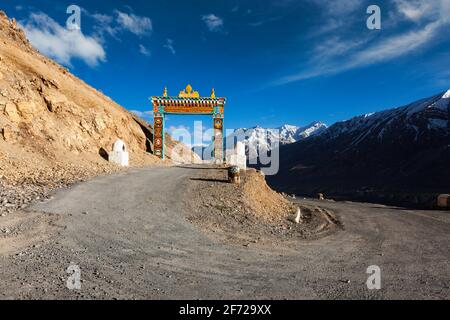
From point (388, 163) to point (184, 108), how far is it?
11224 centimetres

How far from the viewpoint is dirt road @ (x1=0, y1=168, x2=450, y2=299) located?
7.30 m

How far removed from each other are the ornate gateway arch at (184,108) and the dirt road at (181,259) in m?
24.0

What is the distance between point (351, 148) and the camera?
536 ft

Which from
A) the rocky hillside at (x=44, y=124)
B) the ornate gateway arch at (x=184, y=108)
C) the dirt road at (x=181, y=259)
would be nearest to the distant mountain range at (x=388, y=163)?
the ornate gateway arch at (x=184, y=108)

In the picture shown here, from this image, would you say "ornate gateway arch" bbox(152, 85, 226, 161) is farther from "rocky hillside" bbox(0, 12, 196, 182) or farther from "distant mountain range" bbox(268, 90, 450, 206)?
"distant mountain range" bbox(268, 90, 450, 206)

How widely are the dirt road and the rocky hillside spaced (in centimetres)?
428

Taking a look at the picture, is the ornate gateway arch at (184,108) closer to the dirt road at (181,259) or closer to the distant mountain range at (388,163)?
the dirt road at (181,259)

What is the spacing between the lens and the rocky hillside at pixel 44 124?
719 inches

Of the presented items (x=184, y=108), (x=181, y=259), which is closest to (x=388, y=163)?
(x=184, y=108)

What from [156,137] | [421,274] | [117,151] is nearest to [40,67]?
[117,151]

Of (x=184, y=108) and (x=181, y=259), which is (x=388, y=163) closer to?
(x=184, y=108)

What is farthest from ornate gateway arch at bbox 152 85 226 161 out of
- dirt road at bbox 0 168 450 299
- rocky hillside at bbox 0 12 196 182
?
dirt road at bbox 0 168 450 299

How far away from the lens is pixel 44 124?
2225cm
